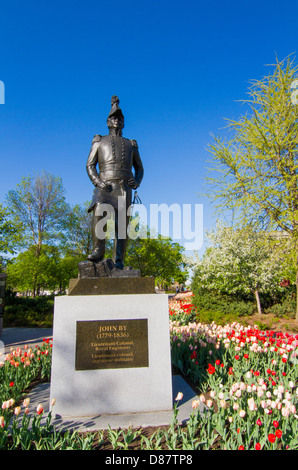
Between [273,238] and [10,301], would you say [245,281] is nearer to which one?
[273,238]

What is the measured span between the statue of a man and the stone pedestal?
2.88 ft

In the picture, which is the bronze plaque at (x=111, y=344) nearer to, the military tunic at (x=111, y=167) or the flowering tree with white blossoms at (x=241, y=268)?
the military tunic at (x=111, y=167)

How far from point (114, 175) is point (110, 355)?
2.73 m

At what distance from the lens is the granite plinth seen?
3640 mm

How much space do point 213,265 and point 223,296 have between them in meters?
1.89

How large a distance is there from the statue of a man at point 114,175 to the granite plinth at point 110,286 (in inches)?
20.4

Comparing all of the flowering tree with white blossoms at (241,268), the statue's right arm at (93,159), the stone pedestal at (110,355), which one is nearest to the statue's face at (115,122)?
the statue's right arm at (93,159)

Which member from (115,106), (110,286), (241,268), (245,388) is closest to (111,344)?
(110,286)

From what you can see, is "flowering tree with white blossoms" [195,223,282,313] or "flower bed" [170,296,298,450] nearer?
"flower bed" [170,296,298,450]

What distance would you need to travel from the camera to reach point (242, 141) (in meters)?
11.7

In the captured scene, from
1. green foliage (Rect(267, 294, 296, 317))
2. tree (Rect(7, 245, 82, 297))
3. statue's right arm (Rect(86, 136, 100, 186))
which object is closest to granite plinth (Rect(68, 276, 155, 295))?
statue's right arm (Rect(86, 136, 100, 186))

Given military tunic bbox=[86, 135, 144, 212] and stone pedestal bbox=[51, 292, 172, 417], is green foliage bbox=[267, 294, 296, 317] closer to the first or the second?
stone pedestal bbox=[51, 292, 172, 417]

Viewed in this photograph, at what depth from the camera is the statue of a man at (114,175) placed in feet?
14.1
